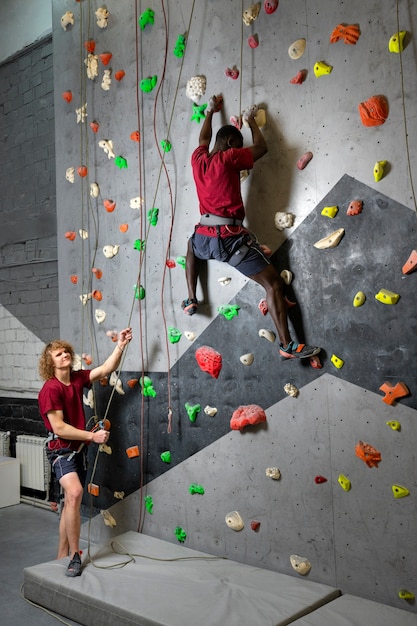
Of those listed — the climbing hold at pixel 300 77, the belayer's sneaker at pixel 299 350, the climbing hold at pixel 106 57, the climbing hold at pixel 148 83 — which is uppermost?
the climbing hold at pixel 106 57

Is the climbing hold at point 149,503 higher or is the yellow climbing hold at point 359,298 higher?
the yellow climbing hold at point 359,298

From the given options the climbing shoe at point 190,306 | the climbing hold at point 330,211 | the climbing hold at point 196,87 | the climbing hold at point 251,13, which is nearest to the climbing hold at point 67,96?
the climbing hold at point 196,87

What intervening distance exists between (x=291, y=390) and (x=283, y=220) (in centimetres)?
87

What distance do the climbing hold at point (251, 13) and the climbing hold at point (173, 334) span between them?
1.75 m

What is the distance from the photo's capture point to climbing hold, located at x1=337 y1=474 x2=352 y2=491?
120 inches

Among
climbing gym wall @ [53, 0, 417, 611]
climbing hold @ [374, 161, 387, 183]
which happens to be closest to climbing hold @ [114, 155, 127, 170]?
climbing gym wall @ [53, 0, 417, 611]

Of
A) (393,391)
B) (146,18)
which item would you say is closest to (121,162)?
(146,18)

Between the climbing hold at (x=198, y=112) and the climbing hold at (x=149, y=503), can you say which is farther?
the climbing hold at (x=149, y=503)

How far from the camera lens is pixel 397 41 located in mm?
2852

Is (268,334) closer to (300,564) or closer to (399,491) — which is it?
(399,491)

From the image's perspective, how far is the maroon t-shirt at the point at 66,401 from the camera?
3758 millimetres

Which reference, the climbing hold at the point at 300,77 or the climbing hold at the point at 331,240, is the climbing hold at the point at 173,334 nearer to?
the climbing hold at the point at 331,240

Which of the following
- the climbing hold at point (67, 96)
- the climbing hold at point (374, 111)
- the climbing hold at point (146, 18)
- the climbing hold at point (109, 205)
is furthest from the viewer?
the climbing hold at point (67, 96)

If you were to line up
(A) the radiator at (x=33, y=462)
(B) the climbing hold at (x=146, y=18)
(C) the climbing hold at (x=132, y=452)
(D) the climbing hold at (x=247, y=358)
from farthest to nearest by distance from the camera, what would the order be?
(A) the radiator at (x=33, y=462) < (C) the climbing hold at (x=132, y=452) < (B) the climbing hold at (x=146, y=18) < (D) the climbing hold at (x=247, y=358)
